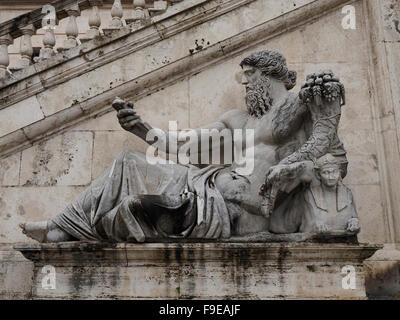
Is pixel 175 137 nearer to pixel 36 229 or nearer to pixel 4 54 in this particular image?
pixel 36 229

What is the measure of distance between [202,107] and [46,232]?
8.18ft

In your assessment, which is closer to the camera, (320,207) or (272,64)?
(320,207)

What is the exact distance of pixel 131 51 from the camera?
8.75 meters

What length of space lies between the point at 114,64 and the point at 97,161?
1.18 meters

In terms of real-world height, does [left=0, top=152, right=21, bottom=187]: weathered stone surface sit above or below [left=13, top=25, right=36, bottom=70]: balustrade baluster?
below

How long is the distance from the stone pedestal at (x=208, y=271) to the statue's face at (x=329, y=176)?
2.06ft

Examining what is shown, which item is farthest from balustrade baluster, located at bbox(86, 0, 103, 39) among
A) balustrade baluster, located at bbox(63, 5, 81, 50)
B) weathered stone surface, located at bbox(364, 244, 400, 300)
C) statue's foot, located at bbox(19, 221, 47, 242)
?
weathered stone surface, located at bbox(364, 244, 400, 300)

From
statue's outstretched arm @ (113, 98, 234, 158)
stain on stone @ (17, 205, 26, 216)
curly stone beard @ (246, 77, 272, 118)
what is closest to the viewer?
statue's outstretched arm @ (113, 98, 234, 158)

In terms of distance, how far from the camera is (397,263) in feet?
25.7

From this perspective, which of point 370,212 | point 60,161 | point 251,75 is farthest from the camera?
point 60,161

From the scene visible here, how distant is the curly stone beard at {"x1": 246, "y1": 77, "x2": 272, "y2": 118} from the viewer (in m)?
7.75

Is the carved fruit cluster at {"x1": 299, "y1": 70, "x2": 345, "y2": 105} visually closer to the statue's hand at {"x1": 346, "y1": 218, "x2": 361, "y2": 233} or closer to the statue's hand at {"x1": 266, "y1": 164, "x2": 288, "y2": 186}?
the statue's hand at {"x1": 266, "y1": 164, "x2": 288, "y2": 186}

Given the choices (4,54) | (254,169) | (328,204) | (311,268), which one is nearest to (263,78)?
(254,169)

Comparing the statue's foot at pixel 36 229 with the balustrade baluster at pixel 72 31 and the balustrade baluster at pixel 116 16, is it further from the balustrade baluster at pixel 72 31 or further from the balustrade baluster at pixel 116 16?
the balustrade baluster at pixel 116 16
